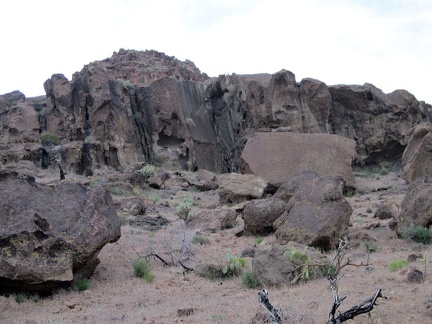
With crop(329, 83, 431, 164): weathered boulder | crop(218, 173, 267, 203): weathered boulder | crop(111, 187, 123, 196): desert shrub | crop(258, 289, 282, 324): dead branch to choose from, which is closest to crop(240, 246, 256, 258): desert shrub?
crop(258, 289, 282, 324): dead branch

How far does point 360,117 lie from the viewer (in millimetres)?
31531

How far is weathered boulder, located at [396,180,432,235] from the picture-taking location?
10.4 metres

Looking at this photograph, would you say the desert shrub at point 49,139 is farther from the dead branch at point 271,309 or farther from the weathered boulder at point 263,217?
the dead branch at point 271,309

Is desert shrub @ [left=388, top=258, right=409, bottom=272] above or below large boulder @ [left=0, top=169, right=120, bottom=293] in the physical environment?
below

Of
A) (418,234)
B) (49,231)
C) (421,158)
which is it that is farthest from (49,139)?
(418,234)

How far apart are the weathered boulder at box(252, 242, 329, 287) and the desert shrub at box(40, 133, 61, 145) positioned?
26.7m

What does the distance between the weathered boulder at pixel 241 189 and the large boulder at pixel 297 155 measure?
1.46m

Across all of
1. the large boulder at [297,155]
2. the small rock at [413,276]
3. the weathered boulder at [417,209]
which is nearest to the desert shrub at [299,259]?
the small rock at [413,276]

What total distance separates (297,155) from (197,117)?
1458 centimetres

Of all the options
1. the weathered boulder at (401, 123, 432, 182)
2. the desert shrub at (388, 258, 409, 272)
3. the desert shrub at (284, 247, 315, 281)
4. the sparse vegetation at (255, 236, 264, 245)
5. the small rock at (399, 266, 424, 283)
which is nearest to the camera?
the small rock at (399, 266, 424, 283)

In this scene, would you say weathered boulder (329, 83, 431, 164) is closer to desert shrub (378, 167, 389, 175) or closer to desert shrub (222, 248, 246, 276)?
desert shrub (378, 167, 389, 175)

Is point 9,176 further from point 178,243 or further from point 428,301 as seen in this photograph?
A: point 428,301

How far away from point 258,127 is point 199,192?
277 inches

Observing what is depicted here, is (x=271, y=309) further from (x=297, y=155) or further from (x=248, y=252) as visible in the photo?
(x=297, y=155)
